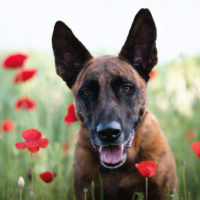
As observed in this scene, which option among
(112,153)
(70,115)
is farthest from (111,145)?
(70,115)

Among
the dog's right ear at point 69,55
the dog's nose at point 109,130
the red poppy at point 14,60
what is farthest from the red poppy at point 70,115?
the red poppy at point 14,60

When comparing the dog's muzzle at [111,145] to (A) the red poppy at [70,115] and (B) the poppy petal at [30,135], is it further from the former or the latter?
(B) the poppy petal at [30,135]

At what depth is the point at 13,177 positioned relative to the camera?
374 centimetres

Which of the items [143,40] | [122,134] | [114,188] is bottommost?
[114,188]

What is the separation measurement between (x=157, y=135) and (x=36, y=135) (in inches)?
53.7

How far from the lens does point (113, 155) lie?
299cm

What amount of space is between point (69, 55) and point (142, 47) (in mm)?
765

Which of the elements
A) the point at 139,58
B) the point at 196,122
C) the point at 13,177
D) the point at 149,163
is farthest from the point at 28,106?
the point at 196,122

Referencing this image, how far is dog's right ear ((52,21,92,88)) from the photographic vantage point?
135 inches

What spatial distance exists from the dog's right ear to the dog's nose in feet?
3.18

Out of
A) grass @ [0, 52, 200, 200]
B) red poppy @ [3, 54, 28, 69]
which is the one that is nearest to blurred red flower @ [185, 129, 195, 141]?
grass @ [0, 52, 200, 200]

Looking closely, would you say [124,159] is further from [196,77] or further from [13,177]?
[196,77]

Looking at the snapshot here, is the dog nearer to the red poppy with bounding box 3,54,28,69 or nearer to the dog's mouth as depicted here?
the dog's mouth

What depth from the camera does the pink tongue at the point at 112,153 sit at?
117 inches
